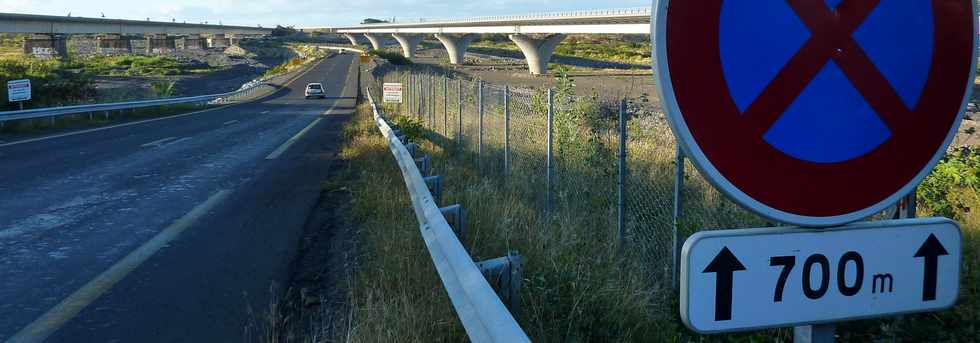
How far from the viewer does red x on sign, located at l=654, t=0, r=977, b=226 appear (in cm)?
166

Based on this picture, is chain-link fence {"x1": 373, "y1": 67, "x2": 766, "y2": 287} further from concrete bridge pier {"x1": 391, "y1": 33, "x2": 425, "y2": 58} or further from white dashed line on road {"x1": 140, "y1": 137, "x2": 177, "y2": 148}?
concrete bridge pier {"x1": 391, "y1": 33, "x2": 425, "y2": 58}

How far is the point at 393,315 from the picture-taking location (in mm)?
4543

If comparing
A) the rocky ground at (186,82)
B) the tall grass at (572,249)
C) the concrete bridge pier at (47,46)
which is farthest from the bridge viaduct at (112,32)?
the tall grass at (572,249)

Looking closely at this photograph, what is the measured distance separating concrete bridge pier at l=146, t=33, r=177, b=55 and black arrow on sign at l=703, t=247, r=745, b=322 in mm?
129771

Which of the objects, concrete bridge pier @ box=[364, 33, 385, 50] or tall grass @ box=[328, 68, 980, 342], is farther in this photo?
concrete bridge pier @ box=[364, 33, 385, 50]

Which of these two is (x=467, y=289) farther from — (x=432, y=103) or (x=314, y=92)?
(x=314, y=92)

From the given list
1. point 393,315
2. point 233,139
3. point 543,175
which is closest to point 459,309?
point 393,315

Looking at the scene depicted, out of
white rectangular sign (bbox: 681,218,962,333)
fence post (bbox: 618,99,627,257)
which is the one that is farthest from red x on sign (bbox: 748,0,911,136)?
fence post (bbox: 618,99,627,257)

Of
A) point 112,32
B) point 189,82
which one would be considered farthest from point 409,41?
point 189,82

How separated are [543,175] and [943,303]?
28.1ft

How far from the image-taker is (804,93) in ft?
5.56

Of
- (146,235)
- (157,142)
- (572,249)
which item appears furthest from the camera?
(157,142)

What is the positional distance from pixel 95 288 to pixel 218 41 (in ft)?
604

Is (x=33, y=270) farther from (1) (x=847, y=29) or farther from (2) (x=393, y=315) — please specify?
(1) (x=847, y=29)
